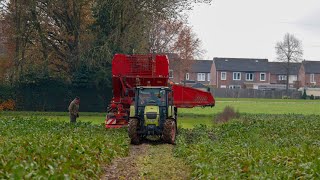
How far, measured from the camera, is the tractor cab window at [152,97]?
22844 millimetres

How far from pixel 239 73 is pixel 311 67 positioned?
731 inches

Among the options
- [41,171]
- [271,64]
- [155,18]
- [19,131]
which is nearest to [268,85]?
[271,64]

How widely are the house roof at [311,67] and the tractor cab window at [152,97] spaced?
109894mm

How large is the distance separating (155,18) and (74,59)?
25.9ft

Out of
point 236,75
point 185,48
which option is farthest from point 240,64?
point 185,48

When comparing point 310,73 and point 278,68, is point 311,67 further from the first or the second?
point 278,68

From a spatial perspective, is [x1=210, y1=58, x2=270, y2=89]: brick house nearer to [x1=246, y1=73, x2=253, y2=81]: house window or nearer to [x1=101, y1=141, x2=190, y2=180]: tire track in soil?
[x1=246, y1=73, x2=253, y2=81]: house window

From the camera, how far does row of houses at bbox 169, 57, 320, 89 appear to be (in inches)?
4756

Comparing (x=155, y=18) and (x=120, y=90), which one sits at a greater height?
(x=155, y=18)

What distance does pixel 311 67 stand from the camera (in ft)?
423

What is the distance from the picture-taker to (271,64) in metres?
128

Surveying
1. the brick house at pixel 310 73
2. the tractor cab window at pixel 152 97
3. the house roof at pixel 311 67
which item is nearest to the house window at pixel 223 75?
the brick house at pixel 310 73

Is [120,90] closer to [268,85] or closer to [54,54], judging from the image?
[54,54]

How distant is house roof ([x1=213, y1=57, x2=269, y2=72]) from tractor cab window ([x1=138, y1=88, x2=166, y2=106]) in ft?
321
